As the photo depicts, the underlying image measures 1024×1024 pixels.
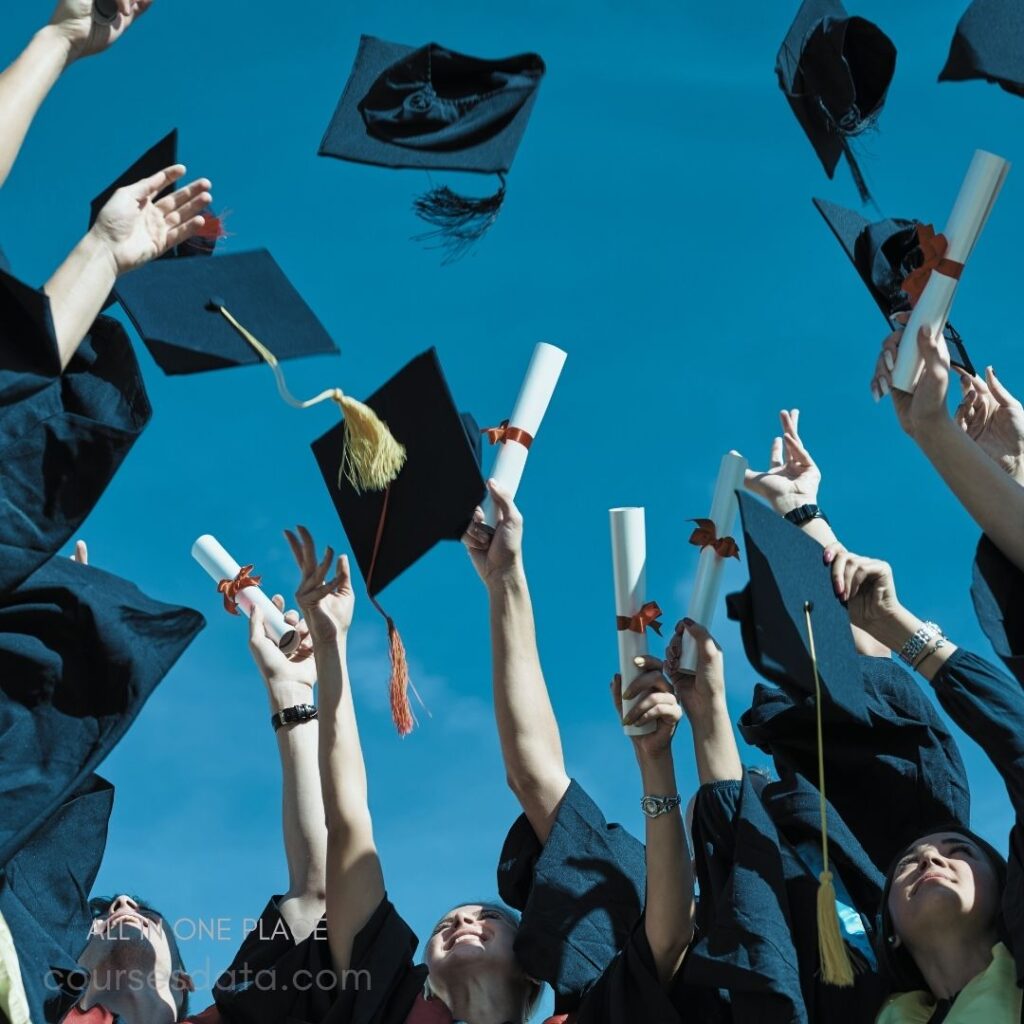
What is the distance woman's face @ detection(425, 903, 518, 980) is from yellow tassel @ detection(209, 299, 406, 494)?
1.34m

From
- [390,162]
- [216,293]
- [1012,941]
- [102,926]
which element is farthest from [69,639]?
[1012,941]

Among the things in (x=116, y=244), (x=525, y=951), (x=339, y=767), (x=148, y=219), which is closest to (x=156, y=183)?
(x=148, y=219)

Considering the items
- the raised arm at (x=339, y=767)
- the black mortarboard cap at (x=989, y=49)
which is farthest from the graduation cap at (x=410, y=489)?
the black mortarboard cap at (x=989, y=49)

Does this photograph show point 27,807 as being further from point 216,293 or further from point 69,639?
point 216,293

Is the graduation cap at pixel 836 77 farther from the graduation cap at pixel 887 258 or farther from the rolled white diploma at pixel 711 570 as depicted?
the rolled white diploma at pixel 711 570

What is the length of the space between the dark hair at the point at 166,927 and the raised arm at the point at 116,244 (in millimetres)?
2262

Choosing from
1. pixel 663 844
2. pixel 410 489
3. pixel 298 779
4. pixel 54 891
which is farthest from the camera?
pixel 298 779

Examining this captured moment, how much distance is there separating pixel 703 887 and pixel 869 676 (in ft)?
3.06

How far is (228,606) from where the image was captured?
6.00 meters

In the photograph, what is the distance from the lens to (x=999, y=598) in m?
4.77

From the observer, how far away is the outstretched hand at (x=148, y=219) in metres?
4.09

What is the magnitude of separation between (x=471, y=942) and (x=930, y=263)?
7.81 ft

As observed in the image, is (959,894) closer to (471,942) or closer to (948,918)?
(948,918)

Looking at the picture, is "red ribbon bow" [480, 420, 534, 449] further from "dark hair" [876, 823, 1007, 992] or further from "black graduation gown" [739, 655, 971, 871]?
"dark hair" [876, 823, 1007, 992]
